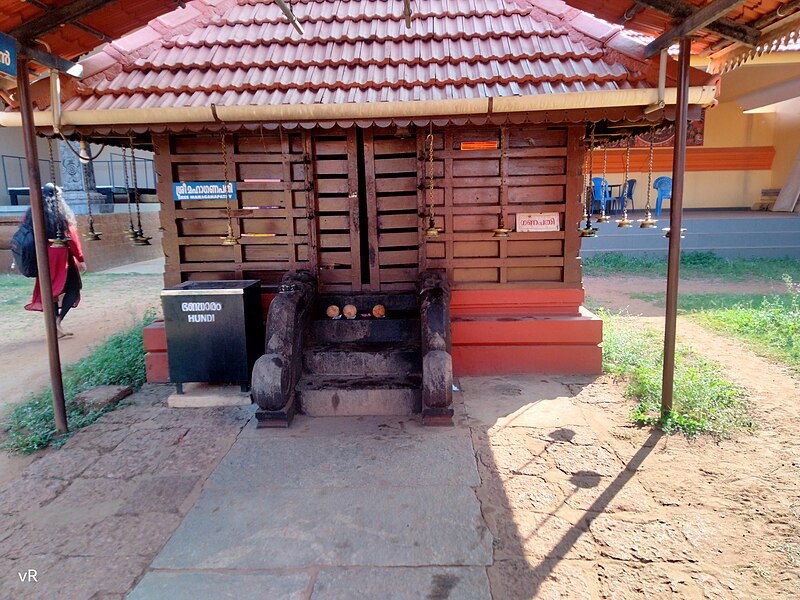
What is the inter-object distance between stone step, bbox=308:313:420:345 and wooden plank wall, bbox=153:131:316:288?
0.77 metres

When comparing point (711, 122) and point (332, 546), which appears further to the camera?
point (711, 122)

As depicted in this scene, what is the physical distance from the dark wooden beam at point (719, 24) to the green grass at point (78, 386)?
622 centimetres

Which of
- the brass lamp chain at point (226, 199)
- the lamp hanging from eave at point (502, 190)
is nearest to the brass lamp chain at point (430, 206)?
the lamp hanging from eave at point (502, 190)

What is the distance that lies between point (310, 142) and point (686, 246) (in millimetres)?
12700

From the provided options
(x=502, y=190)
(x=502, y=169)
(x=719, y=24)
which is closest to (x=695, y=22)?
(x=719, y=24)

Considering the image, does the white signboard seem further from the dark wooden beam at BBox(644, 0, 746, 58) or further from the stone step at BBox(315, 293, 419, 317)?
the dark wooden beam at BBox(644, 0, 746, 58)

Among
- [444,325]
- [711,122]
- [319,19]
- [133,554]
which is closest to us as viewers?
[133,554]

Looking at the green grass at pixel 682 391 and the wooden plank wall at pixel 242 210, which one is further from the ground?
the wooden plank wall at pixel 242 210

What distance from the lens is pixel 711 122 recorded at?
18078mm

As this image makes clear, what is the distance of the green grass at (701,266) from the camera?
12953 millimetres

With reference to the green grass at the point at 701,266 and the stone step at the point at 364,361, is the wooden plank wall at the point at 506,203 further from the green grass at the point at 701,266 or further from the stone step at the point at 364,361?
the green grass at the point at 701,266

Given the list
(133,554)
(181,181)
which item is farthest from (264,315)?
(133,554)

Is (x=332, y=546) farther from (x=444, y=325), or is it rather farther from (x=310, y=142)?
(x=310, y=142)

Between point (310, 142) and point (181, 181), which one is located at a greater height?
point (310, 142)
